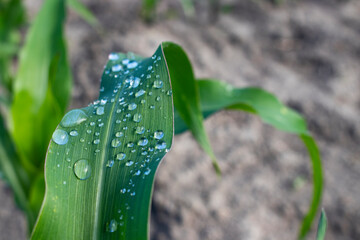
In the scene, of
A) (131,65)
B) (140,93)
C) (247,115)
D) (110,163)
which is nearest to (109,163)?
(110,163)

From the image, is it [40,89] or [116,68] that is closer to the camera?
[116,68]

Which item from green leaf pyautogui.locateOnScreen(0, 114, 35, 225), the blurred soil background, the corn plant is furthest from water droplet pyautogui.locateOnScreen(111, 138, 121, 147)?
the blurred soil background

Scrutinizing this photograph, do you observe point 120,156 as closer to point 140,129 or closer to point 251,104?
point 140,129

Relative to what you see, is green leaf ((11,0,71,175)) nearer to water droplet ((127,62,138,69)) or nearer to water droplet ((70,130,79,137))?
water droplet ((127,62,138,69))

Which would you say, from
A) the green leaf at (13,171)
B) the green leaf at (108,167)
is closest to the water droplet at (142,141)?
the green leaf at (108,167)

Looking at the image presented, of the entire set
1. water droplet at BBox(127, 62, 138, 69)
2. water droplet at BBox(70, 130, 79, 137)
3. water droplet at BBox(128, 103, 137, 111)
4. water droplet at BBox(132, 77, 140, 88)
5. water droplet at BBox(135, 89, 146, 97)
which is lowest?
water droplet at BBox(70, 130, 79, 137)

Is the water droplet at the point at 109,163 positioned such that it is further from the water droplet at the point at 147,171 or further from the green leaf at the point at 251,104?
the green leaf at the point at 251,104
